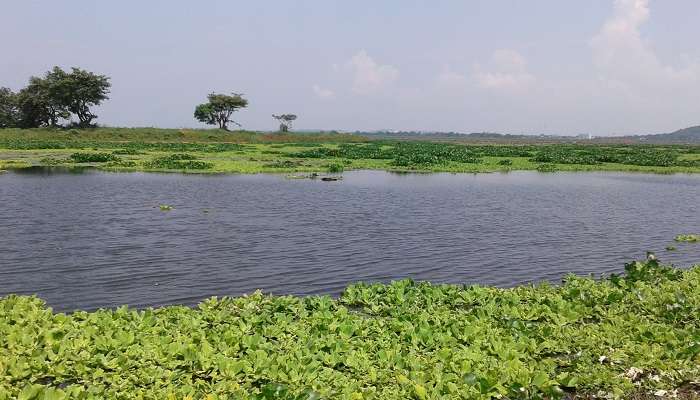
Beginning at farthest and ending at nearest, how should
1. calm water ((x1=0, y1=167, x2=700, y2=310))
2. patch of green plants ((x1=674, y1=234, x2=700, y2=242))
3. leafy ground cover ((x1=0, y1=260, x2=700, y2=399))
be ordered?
patch of green plants ((x1=674, y1=234, x2=700, y2=242)) → calm water ((x1=0, y1=167, x2=700, y2=310)) → leafy ground cover ((x1=0, y1=260, x2=700, y2=399))

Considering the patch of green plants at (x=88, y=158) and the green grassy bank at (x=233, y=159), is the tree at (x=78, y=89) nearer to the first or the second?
the green grassy bank at (x=233, y=159)

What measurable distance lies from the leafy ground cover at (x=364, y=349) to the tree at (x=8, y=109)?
305 feet

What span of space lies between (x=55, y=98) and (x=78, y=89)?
416cm

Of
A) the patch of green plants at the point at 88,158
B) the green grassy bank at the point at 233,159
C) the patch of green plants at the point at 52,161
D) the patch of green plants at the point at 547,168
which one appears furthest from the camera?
the patch of green plants at the point at 547,168

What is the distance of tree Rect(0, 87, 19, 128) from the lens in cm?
8875

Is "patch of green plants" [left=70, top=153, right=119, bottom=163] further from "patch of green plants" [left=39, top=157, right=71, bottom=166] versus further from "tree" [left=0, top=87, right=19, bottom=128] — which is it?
"tree" [left=0, top=87, right=19, bottom=128]

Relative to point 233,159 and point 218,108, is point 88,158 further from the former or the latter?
point 218,108

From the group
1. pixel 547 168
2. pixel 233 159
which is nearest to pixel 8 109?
pixel 233 159

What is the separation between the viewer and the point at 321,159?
2410 inches

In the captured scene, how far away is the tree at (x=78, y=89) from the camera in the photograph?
82.5 meters

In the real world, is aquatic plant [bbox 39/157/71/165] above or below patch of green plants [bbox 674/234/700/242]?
above

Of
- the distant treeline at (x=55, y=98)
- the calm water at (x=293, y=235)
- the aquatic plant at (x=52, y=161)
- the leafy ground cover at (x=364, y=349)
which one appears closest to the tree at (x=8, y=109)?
the distant treeline at (x=55, y=98)

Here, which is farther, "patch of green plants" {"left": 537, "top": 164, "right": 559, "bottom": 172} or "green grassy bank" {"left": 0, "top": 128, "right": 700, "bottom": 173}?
"patch of green plants" {"left": 537, "top": 164, "right": 559, "bottom": 172}

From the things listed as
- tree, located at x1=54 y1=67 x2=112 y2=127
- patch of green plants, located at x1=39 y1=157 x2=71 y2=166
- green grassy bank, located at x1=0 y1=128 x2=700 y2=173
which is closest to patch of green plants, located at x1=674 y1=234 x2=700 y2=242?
green grassy bank, located at x1=0 y1=128 x2=700 y2=173
